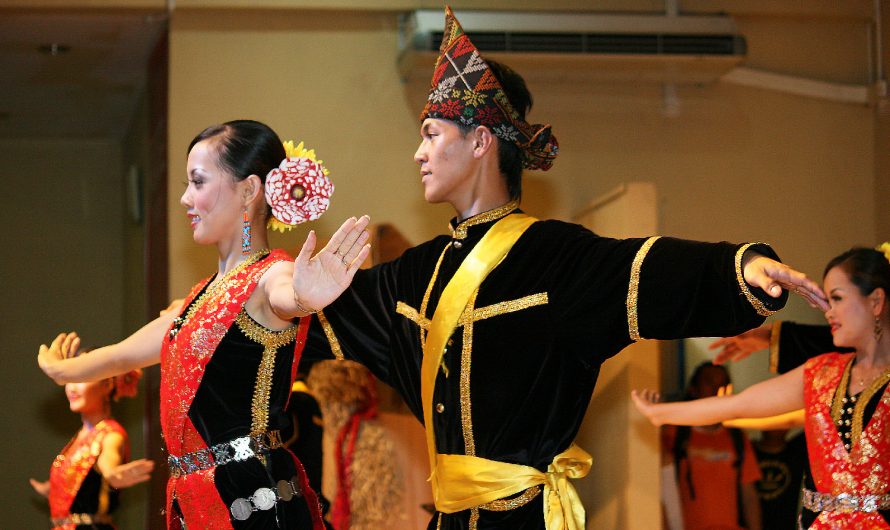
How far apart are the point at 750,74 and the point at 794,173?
528 mm

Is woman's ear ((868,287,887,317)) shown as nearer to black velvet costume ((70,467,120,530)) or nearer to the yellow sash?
the yellow sash

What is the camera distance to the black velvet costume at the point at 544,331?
2.42 m

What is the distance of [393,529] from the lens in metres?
4.70

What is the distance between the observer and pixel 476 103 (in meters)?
2.76

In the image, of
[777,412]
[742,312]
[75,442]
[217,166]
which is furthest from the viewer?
[75,442]

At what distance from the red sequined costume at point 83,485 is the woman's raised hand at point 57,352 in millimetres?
1401

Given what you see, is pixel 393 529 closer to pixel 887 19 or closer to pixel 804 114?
pixel 804 114

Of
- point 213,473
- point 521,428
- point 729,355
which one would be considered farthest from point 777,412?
point 213,473

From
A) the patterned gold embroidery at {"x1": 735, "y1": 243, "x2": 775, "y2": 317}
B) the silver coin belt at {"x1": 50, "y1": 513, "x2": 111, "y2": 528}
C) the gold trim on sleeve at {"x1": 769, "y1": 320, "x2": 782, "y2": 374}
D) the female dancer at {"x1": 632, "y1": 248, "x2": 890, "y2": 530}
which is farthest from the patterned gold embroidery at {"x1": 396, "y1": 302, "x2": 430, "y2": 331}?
the silver coin belt at {"x1": 50, "y1": 513, "x2": 111, "y2": 528}

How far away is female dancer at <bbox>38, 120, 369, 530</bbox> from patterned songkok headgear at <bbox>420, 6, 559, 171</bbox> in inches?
14.5

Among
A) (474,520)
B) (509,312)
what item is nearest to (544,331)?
(509,312)

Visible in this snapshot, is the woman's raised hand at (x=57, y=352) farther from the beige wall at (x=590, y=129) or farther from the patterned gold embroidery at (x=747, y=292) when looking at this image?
the beige wall at (x=590, y=129)

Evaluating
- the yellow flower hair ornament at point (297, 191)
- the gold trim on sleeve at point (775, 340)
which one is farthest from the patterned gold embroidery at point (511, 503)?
the gold trim on sleeve at point (775, 340)

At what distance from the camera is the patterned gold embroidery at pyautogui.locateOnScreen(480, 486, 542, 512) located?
98.3 inches
